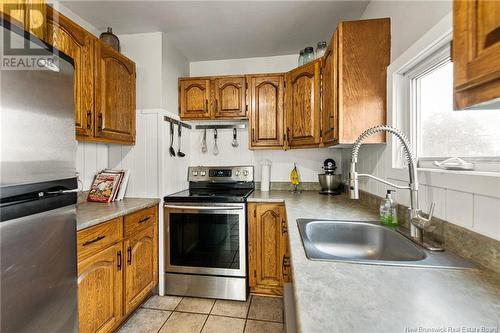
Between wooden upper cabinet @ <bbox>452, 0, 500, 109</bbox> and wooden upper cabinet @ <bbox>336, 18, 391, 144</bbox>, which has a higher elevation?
wooden upper cabinet @ <bbox>336, 18, 391, 144</bbox>

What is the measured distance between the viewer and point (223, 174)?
2738mm

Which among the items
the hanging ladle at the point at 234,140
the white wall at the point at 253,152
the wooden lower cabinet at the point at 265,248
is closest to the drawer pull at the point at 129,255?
the wooden lower cabinet at the point at 265,248

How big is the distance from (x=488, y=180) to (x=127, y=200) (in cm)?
230

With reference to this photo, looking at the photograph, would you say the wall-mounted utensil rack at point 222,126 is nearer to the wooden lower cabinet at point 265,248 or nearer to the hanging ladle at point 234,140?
the hanging ladle at point 234,140

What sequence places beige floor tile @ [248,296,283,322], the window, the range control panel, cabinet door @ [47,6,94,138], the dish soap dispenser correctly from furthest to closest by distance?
1. the range control panel
2. beige floor tile @ [248,296,283,322]
3. cabinet door @ [47,6,94,138]
4. the dish soap dispenser
5. the window

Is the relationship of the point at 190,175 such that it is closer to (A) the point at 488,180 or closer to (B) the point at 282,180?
(B) the point at 282,180

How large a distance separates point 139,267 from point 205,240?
1.81 feet

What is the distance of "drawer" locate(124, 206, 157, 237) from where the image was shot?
179 cm

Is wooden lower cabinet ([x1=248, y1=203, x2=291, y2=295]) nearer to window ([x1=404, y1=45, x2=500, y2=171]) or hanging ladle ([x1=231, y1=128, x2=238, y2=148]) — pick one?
hanging ladle ([x1=231, y1=128, x2=238, y2=148])

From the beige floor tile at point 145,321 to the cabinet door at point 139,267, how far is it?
0.11m

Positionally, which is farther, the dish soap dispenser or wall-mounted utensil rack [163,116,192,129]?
wall-mounted utensil rack [163,116,192,129]

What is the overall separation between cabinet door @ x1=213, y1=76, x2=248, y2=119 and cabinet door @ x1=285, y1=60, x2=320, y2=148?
0.46 m

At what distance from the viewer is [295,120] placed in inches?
93.1

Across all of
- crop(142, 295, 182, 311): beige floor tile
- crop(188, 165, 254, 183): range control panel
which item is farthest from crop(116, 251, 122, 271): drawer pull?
crop(188, 165, 254, 183): range control panel
